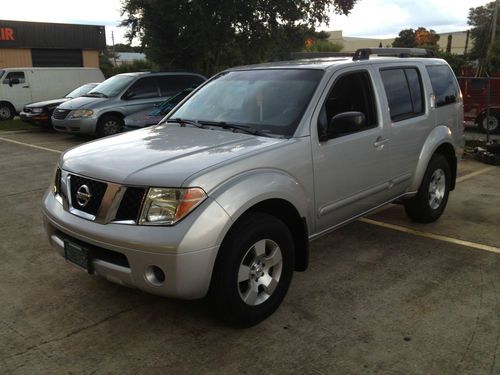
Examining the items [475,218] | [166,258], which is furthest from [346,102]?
[475,218]

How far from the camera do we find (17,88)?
18266mm

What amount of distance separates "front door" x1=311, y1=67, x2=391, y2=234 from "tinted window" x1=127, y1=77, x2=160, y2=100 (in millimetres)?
8679

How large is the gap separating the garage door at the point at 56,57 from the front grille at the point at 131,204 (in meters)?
36.7

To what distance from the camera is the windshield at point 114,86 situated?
12086 millimetres

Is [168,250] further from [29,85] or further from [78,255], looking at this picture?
[29,85]

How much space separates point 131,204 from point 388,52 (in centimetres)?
352

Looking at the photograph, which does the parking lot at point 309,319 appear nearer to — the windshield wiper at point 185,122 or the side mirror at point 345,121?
the side mirror at point 345,121

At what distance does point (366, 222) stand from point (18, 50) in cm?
3522

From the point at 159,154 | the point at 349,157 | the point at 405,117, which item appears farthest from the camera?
the point at 405,117

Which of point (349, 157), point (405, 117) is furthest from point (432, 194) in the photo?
point (349, 157)

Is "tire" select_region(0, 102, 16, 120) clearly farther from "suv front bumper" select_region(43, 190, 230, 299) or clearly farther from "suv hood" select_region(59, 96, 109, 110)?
"suv front bumper" select_region(43, 190, 230, 299)

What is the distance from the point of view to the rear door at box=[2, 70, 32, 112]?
18.1 m

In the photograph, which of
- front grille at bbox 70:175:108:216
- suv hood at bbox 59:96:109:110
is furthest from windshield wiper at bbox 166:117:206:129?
suv hood at bbox 59:96:109:110

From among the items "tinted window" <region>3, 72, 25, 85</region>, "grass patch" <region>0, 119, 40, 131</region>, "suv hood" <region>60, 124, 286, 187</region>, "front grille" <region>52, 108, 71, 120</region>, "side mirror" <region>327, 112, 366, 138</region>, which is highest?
"tinted window" <region>3, 72, 25, 85</region>
